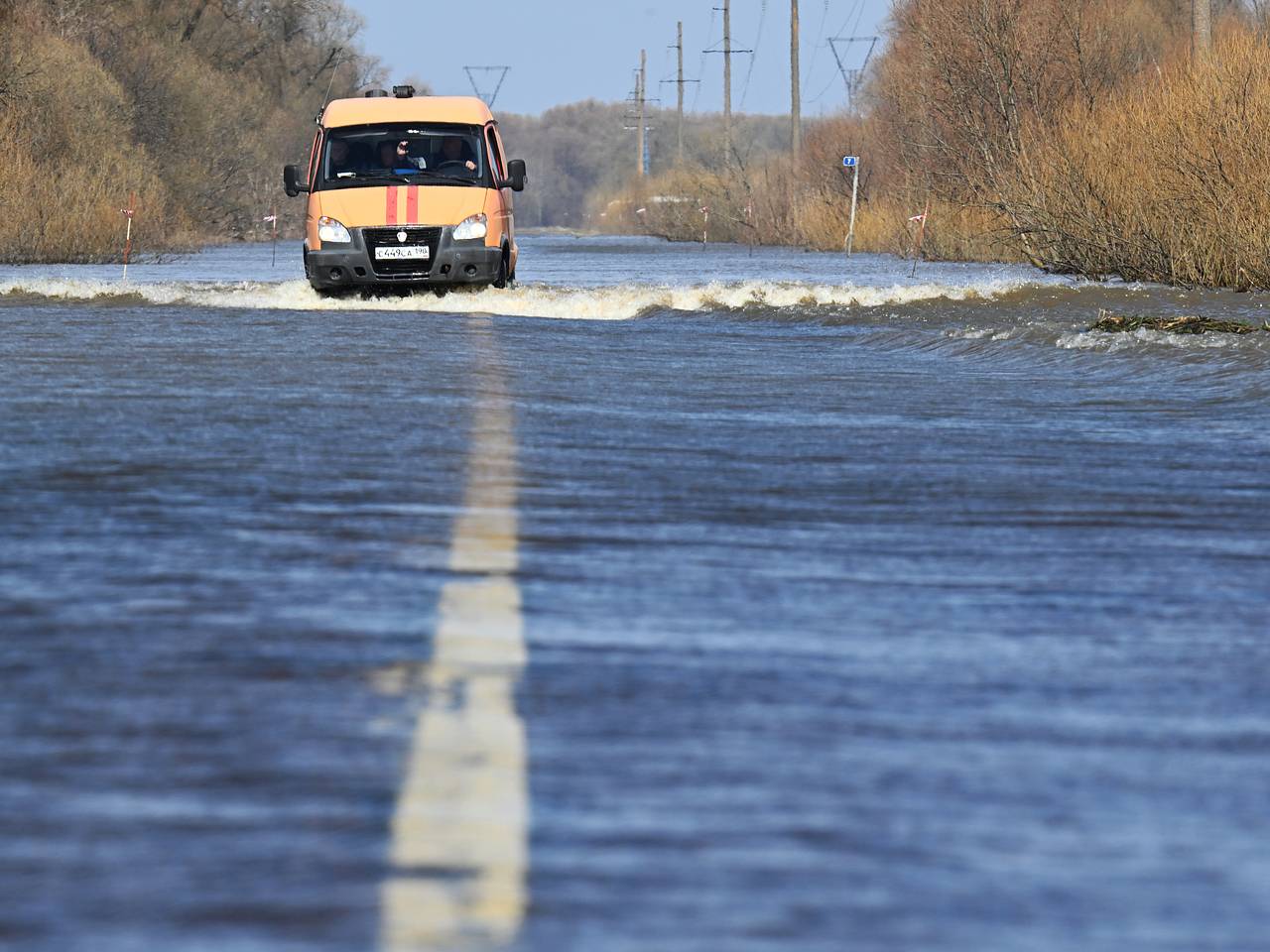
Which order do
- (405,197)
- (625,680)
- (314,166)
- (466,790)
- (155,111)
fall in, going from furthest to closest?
(155,111), (314,166), (405,197), (625,680), (466,790)

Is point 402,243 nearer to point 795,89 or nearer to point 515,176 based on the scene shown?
point 515,176

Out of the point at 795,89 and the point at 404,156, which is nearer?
the point at 404,156

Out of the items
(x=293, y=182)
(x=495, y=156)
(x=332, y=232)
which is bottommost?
(x=332, y=232)

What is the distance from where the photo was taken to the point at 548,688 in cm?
421

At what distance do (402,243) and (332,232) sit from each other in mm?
682

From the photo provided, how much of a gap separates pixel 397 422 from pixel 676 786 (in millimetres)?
6488

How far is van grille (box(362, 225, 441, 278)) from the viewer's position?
24.0 m

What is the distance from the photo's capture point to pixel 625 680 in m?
4.33

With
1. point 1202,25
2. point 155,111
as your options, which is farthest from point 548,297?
point 155,111

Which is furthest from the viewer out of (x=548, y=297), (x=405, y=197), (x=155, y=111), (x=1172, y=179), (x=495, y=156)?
(x=155, y=111)

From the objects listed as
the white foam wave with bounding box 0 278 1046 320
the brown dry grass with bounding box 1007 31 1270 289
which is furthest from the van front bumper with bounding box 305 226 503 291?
the brown dry grass with bounding box 1007 31 1270 289

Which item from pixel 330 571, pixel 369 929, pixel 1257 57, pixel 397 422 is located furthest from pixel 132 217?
pixel 369 929

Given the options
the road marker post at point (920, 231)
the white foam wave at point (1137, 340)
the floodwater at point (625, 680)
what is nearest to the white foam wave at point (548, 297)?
the white foam wave at point (1137, 340)

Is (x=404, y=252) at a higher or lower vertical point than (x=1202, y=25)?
lower
